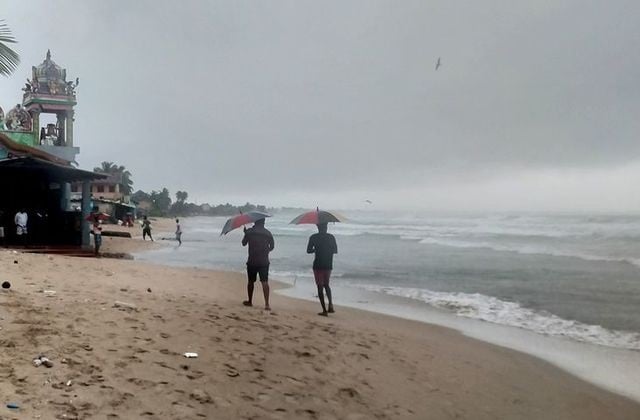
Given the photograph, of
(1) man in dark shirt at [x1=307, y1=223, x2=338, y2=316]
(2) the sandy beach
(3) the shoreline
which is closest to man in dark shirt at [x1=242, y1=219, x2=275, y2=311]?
(2) the sandy beach

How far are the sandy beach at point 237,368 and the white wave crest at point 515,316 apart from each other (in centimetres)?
223

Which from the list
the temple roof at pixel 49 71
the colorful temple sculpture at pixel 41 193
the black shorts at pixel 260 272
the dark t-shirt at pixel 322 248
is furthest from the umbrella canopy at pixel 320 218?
the temple roof at pixel 49 71

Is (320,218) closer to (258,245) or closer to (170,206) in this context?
(258,245)

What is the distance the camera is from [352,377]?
18.6 ft

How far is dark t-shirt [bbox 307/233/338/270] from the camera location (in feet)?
30.9

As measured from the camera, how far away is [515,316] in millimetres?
11430

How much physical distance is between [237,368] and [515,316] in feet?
26.5

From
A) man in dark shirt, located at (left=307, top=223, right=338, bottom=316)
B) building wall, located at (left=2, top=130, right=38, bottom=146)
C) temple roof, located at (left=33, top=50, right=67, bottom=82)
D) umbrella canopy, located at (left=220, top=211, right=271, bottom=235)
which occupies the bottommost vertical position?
man in dark shirt, located at (left=307, top=223, right=338, bottom=316)

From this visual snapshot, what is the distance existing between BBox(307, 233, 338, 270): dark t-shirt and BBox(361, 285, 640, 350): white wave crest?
3954mm

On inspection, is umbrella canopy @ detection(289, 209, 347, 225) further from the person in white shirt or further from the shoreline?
the person in white shirt

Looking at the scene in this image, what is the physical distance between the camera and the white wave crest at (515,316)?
9.45 meters

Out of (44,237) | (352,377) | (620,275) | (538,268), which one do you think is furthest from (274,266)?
(352,377)

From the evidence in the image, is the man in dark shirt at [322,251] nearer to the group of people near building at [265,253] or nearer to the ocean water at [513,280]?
the group of people near building at [265,253]

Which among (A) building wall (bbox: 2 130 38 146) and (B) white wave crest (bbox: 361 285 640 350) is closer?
(B) white wave crest (bbox: 361 285 640 350)
